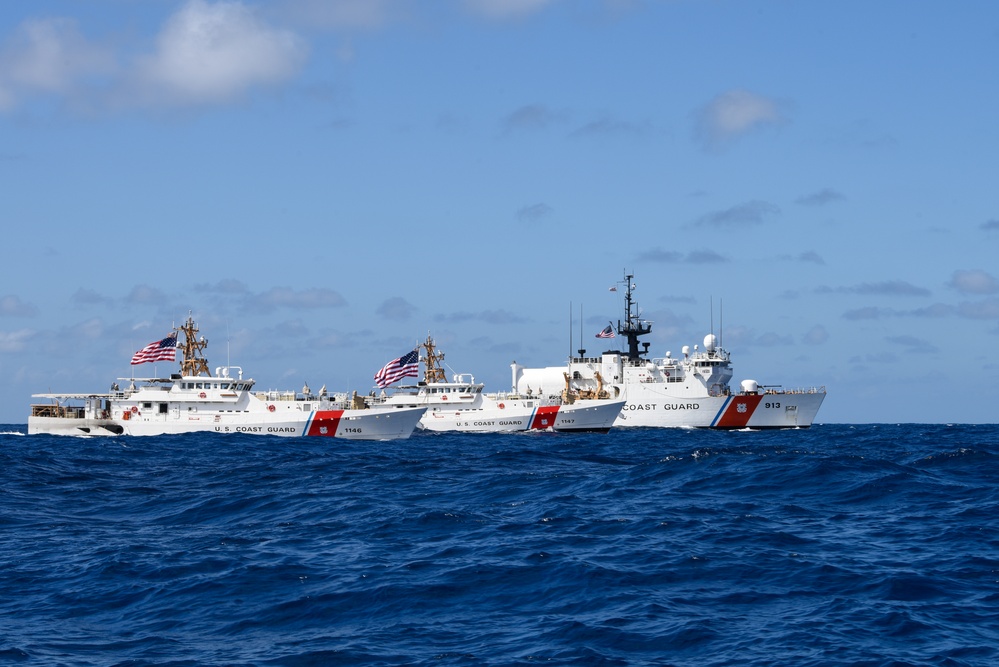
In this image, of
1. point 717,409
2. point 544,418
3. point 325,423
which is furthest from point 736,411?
point 325,423

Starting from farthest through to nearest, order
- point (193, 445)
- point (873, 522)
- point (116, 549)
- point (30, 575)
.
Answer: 1. point (193, 445)
2. point (873, 522)
3. point (116, 549)
4. point (30, 575)

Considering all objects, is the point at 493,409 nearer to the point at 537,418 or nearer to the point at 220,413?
the point at 537,418

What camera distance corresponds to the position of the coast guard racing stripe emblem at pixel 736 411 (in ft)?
246

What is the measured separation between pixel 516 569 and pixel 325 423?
4776cm

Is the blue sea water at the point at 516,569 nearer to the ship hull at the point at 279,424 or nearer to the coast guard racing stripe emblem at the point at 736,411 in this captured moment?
the ship hull at the point at 279,424

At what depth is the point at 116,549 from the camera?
62.3 ft

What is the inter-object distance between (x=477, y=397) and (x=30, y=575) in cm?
5521

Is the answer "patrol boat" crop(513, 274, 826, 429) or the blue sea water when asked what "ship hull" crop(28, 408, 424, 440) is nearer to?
"patrol boat" crop(513, 274, 826, 429)

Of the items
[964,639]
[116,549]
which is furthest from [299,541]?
[964,639]

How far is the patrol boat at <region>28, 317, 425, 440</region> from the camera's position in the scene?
207 ft

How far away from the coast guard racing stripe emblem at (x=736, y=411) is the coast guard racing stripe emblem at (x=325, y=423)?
2800 centimetres

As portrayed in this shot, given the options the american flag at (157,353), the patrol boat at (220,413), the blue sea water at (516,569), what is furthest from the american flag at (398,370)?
the blue sea water at (516,569)

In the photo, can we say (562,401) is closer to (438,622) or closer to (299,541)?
(299,541)

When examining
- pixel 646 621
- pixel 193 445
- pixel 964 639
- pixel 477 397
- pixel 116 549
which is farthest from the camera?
pixel 477 397
